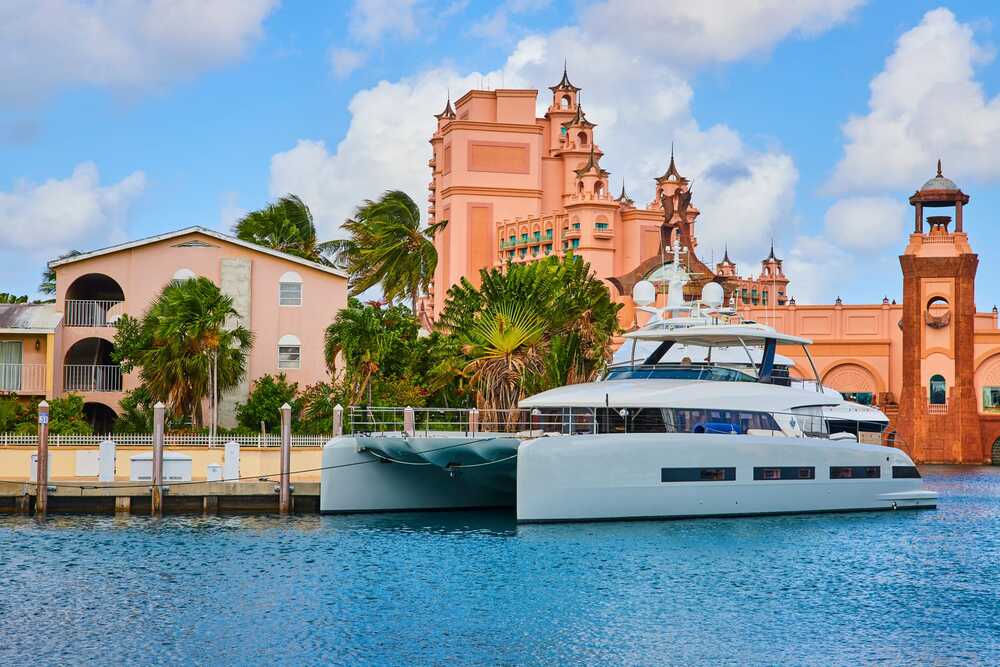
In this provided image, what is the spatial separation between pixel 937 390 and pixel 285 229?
117ft

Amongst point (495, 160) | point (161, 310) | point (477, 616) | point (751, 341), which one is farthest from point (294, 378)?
point (495, 160)

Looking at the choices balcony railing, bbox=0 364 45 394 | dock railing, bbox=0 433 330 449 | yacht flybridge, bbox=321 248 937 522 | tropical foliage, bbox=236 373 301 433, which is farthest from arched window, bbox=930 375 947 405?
balcony railing, bbox=0 364 45 394

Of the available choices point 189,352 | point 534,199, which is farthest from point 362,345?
point 534,199

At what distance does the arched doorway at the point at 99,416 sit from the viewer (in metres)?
45.0

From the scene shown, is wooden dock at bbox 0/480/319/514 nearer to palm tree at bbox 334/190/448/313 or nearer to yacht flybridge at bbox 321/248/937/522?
yacht flybridge at bbox 321/248/937/522

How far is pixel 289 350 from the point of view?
45.2 m

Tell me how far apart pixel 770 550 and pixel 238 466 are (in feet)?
50.5

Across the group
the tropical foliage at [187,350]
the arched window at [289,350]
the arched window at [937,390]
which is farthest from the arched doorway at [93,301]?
the arched window at [937,390]

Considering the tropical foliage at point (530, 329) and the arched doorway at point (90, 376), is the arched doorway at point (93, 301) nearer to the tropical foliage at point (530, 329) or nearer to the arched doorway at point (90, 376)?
the arched doorway at point (90, 376)

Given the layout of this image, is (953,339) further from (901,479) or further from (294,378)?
(294,378)

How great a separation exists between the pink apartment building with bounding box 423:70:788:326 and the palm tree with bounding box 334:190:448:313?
14.4 m

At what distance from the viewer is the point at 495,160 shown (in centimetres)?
7656

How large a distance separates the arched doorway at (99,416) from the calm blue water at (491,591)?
12.2 m

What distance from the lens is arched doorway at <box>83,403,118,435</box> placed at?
45.0 metres
